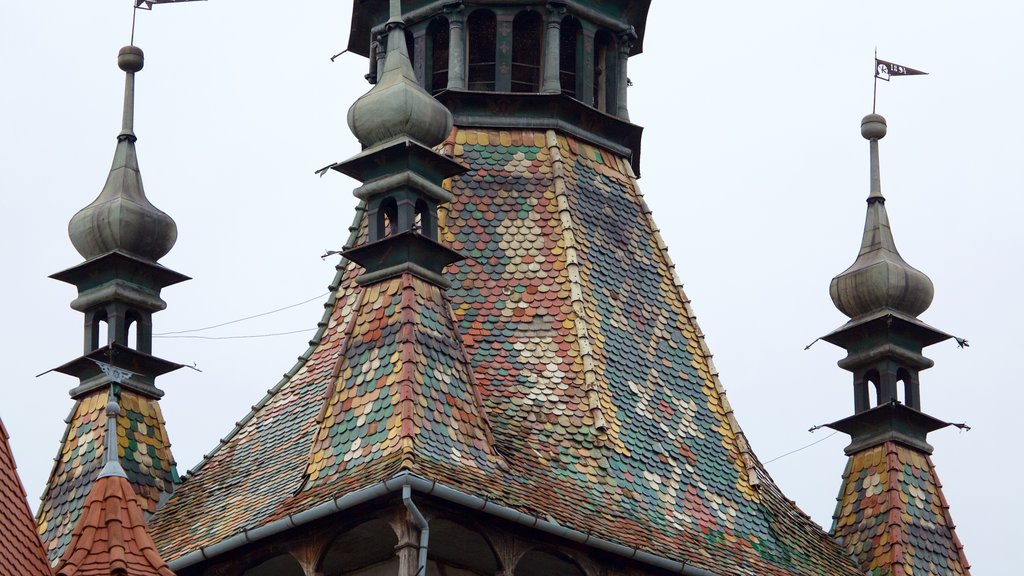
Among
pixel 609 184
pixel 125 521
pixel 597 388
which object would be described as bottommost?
pixel 125 521

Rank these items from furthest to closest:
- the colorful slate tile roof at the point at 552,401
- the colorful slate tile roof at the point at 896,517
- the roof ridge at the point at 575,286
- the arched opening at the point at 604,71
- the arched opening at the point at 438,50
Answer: the arched opening at the point at 604,71
the arched opening at the point at 438,50
the colorful slate tile roof at the point at 896,517
the roof ridge at the point at 575,286
the colorful slate tile roof at the point at 552,401

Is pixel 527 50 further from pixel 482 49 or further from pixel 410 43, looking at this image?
pixel 410 43

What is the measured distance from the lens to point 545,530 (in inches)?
1615

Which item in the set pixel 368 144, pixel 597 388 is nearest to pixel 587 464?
pixel 597 388

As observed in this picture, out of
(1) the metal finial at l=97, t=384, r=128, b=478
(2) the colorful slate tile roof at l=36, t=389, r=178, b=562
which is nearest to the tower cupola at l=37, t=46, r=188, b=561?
(2) the colorful slate tile roof at l=36, t=389, r=178, b=562

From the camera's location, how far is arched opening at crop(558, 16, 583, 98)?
1919 inches

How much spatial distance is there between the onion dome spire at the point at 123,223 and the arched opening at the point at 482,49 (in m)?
4.28

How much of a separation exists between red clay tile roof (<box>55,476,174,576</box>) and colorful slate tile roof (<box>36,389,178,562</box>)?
148 inches

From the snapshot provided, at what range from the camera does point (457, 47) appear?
158 ft

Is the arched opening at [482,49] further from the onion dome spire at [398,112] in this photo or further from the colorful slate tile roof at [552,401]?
the onion dome spire at [398,112]

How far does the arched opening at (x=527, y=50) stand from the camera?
48438 mm

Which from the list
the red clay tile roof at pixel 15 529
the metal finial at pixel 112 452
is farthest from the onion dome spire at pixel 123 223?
the red clay tile roof at pixel 15 529

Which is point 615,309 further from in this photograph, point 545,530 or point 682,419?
point 545,530

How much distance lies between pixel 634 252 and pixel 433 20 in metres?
3.98
